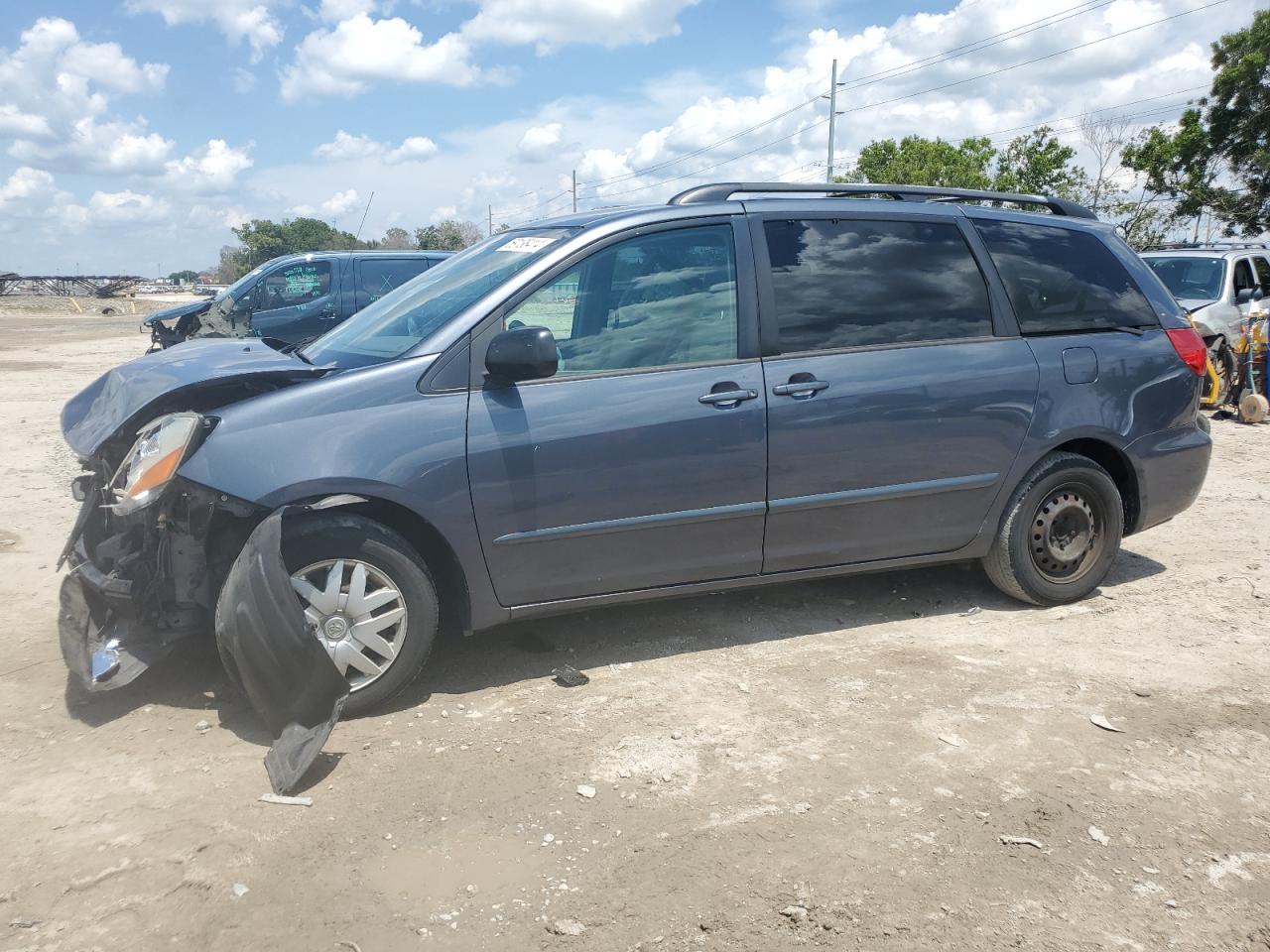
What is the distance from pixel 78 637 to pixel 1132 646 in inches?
176

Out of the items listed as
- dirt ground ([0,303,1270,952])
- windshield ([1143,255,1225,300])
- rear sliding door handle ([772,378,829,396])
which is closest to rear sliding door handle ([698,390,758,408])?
rear sliding door handle ([772,378,829,396])

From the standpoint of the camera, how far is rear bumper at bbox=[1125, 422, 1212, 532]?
5.00 meters

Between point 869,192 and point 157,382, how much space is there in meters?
3.31

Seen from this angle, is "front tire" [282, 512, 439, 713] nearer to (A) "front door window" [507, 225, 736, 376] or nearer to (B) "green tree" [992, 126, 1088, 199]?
(A) "front door window" [507, 225, 736, 376]

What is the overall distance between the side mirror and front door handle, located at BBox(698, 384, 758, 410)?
0.67 m

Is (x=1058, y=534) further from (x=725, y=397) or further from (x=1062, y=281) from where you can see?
(x=725, y=397)

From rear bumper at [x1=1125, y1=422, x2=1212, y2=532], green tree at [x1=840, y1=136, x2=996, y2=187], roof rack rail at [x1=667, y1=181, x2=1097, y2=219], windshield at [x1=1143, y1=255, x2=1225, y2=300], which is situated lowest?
rear bumper at [x1=1125, y1=422, x2=1212, y2=532]

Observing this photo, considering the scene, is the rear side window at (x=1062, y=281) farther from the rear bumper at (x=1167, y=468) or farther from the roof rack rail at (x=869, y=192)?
the rear bumper at (x=1167, y=468)

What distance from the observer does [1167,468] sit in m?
5.07

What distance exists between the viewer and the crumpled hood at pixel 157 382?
3893 mm

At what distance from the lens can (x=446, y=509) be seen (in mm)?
3766

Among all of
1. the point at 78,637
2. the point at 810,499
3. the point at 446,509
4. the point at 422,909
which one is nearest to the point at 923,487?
the point at 810,499

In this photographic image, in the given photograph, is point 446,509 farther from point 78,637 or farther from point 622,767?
point 78,637

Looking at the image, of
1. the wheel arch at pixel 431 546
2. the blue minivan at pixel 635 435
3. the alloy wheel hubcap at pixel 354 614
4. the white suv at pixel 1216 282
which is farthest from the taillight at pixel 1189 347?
the white suv at pixel 1216 282
